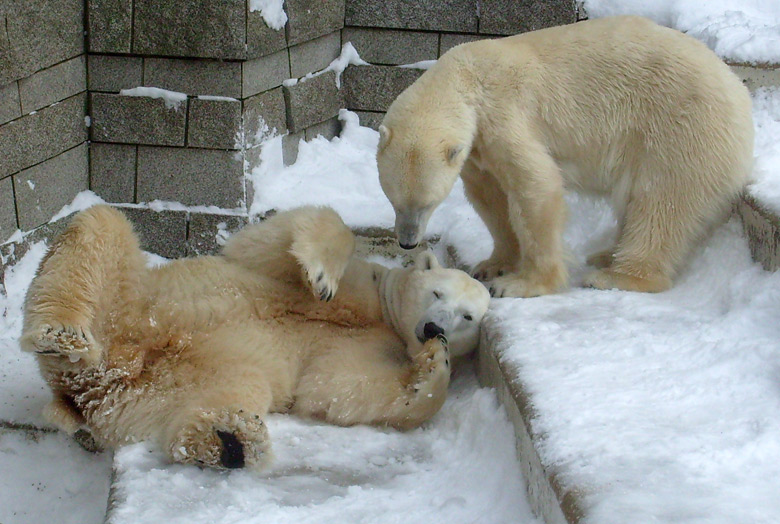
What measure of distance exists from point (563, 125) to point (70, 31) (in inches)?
95.8

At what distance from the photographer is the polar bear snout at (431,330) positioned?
9.93 feet

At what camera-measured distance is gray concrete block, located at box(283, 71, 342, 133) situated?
191 inches

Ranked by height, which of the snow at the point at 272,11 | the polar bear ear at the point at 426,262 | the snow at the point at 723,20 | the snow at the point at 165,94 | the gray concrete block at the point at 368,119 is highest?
the snow at the point at 723,20

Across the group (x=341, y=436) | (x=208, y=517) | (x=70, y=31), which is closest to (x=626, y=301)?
(x=341, y=436)

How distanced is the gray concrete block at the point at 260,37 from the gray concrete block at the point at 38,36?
0.83 meters

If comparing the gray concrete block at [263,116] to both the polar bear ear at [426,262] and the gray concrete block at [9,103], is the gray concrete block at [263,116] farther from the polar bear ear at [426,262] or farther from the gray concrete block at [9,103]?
the polar bear ear at [426,262]

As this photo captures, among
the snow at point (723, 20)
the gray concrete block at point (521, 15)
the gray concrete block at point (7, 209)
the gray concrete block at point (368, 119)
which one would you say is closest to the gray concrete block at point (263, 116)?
the gray concrete block at point (368, 119)

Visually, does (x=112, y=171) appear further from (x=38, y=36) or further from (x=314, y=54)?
(x=314, y=54)

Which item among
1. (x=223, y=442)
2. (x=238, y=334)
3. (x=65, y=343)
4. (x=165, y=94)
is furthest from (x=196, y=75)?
(x=223, y=442)

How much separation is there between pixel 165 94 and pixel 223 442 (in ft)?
8.25

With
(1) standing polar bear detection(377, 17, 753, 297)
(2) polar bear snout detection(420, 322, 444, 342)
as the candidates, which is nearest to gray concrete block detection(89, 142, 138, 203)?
(1) standing polar bear detection(377, 17, 753, 297)

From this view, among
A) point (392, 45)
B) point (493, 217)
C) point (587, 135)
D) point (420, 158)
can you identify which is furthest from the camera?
point (392, 45)

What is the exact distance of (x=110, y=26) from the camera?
14.3 feet

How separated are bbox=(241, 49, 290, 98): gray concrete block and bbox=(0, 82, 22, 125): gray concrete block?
107 cm
